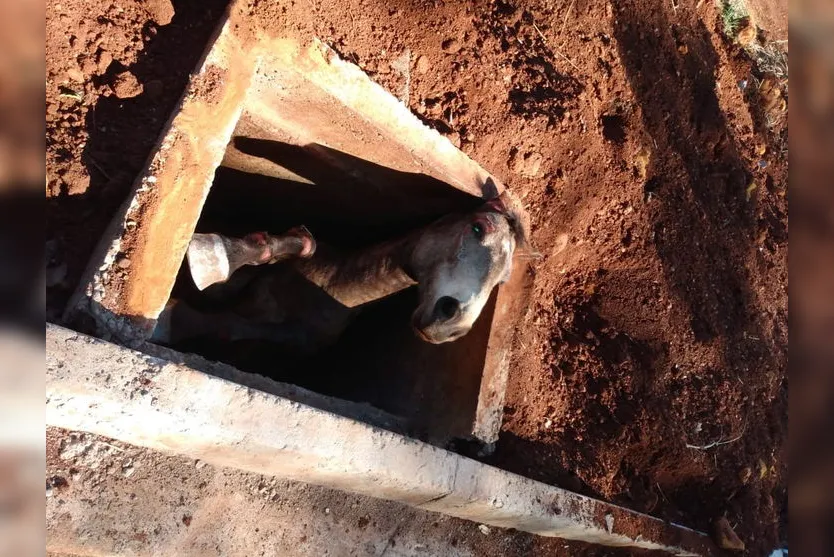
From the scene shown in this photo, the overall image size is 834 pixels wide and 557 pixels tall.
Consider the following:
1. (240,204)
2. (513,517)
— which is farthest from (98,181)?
(513,517)

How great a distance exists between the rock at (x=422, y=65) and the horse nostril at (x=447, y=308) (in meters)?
0.91

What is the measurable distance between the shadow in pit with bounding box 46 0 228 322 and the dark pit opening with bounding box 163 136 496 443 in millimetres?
451

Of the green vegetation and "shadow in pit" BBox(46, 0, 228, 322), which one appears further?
the green vegetation

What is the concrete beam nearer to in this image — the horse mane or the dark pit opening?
the dark pit opening

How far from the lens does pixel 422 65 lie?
2508mm

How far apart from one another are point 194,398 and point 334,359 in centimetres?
165

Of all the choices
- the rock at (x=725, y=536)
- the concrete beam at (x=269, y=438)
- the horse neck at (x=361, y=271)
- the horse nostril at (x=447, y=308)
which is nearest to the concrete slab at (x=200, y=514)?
the concrete beam at (x=269, y=438)

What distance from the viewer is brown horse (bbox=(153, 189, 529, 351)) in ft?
7.38

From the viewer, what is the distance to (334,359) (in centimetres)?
327

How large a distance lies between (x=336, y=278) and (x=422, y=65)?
999 millimetres

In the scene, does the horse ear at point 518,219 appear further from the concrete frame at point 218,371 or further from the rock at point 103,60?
the rock at point 103,60

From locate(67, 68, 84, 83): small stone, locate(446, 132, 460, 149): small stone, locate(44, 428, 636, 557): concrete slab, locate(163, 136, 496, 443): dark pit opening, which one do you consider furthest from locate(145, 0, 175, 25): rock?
locate(44, 428, 636, 557): concrete slab

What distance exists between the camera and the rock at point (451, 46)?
261 cm

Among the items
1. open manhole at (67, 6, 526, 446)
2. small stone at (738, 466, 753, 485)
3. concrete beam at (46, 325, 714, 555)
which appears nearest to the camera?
concrete beam at (46, 325, 714, 555)
